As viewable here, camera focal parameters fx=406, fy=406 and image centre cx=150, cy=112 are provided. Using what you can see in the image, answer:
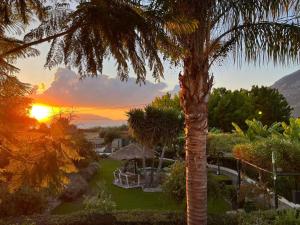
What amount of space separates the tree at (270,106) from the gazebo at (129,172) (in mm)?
36363

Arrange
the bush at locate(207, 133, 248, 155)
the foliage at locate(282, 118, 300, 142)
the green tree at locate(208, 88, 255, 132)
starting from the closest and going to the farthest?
the foliage at locate(282, 118, 300, 142) < the bush at locate(207, 133, 248, 155) < the green tree at locate(208, 88, 255, 132)

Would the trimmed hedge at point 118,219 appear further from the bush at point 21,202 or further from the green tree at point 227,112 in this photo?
the green tree at point 227,112

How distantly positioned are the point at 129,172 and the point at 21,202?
9.94 metres

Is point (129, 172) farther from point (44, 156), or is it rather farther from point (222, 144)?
point (44, 156)

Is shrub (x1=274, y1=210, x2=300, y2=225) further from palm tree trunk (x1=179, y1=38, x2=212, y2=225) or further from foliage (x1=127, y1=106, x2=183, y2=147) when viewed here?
foliage (x1=127, y1=106, x2=183, y2=147)

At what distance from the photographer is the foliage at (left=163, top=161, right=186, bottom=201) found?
13.9 meters

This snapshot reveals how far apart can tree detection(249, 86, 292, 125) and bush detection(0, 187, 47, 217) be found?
4585 centimetres

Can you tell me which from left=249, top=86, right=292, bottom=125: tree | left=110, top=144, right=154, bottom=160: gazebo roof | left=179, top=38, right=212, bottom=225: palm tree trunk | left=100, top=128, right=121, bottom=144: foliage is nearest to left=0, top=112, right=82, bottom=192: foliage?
left=179, top=38, right=212, bottom=225: palm tree trunk

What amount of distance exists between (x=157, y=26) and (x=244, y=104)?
152 feet

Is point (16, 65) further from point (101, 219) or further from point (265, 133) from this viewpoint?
point (265, 133)

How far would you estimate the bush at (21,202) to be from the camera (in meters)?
12.1

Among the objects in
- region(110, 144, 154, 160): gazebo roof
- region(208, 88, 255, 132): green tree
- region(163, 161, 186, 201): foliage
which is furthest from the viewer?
region(208, 88, 255, 132): green tree

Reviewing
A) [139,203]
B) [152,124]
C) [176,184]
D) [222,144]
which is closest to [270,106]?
[222,144]

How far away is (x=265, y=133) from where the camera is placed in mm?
22797
